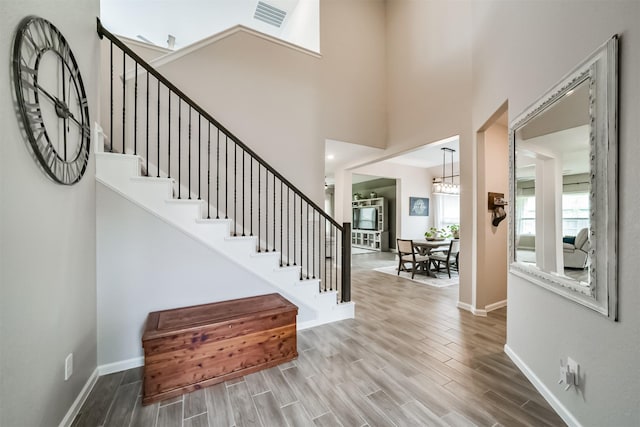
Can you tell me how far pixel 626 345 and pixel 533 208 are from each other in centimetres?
117

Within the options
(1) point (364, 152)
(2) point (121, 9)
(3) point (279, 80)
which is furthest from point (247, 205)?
(2) point (121, 9)

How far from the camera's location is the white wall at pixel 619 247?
116 cm

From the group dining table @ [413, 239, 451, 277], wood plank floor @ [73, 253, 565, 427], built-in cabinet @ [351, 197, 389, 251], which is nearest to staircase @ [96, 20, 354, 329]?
wood plank floor @ [73, 253, 565, 427]

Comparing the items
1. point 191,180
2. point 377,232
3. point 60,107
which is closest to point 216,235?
point 191,180

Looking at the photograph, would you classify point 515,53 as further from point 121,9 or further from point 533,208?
point 121,9

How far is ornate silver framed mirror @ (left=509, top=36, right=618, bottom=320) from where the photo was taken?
126 cm

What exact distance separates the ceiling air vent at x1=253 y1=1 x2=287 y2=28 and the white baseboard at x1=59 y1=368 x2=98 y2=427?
6.76m

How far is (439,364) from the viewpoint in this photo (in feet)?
7.23

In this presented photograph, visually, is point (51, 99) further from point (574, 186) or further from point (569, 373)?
point (569, 373)

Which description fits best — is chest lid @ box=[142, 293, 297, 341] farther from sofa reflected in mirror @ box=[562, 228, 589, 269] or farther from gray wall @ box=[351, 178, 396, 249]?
gray wall @ box=[351, 178, 396, 249]

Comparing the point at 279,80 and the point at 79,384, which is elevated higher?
the point at 279,80

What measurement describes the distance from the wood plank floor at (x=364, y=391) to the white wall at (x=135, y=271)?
0.39 metres

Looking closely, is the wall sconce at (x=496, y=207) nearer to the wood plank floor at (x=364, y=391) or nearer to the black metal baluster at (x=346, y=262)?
the wood plank floor at (x=364, y=391)

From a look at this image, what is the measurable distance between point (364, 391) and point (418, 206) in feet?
25.5
